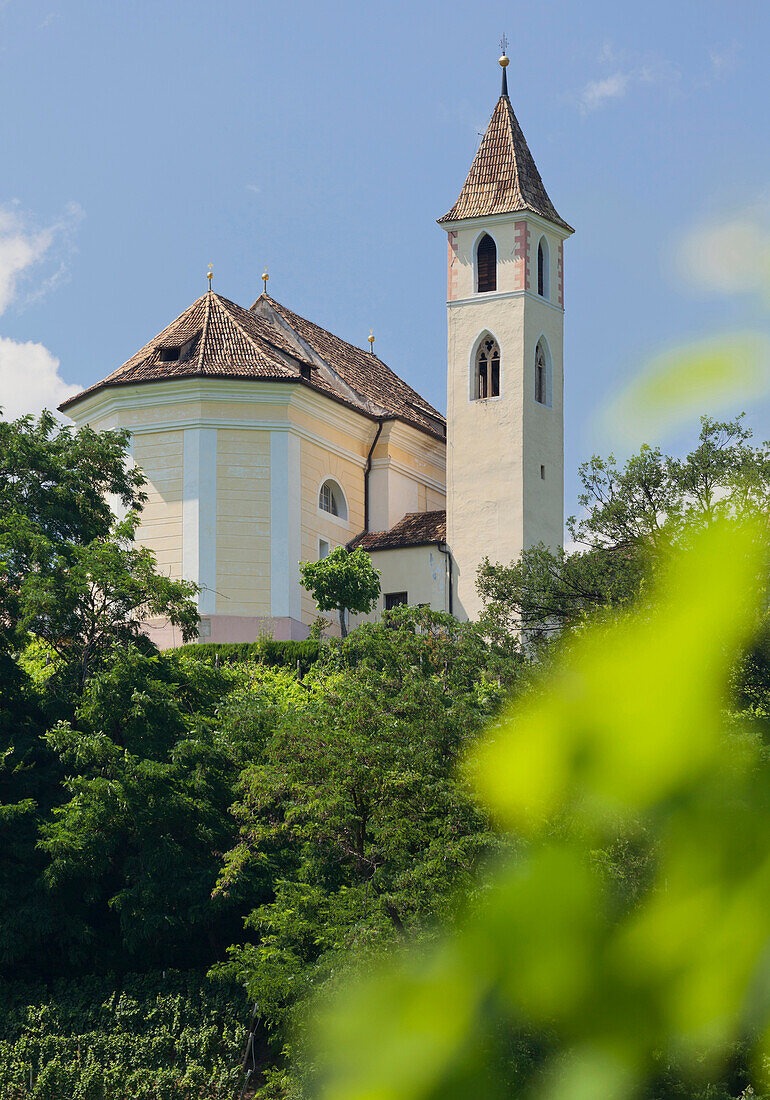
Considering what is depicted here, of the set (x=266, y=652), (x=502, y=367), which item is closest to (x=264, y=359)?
(x=502, y=367)

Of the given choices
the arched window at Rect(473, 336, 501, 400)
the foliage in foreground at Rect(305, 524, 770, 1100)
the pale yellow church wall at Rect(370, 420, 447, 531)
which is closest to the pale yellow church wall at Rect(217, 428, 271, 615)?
the pale yellow church wall at Rect(370, 420, 447, 531)

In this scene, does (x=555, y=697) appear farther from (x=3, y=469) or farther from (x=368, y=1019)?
(x=3, y=469)

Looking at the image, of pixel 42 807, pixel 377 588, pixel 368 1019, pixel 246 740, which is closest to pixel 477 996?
pixel 368 1019

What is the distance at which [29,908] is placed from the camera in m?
25.0

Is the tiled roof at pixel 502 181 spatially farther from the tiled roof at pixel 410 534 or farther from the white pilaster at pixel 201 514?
the white pilaster at pixel 201 514

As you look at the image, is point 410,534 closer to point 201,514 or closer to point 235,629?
point 201,514

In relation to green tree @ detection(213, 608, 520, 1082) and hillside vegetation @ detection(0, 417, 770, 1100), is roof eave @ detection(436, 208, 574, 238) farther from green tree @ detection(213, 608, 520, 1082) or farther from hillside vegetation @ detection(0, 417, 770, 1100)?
green tree @ detection(213, 608, 520, 1082)

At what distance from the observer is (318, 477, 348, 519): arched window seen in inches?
1887

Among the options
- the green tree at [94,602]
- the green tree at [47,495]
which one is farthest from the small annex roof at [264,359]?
the green tree at [94,602]

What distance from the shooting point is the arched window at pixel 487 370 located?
4759 centimetres

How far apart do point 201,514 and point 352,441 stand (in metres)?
6.68

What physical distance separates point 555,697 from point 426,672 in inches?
890

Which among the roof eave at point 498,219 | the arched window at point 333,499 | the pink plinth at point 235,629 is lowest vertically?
the pink plinth at point 235,629

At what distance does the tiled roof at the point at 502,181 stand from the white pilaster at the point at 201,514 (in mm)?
11049
